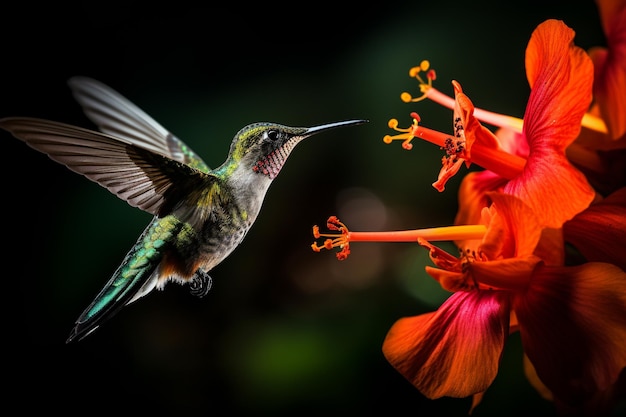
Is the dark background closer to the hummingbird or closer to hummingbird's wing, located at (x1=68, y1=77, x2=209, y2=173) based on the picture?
hummingbird's wing, located at (x1=68, y1=77, x2=209, y2=173)

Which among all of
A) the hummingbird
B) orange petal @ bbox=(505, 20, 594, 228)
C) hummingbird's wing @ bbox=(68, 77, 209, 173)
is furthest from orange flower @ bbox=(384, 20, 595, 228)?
hummingbird's wing @ bbox=(68, 77, 209, 173)

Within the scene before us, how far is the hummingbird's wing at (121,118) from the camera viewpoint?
882 mm

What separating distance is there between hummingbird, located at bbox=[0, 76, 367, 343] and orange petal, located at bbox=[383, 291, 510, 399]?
222 mm

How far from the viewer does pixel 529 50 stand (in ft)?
2.36

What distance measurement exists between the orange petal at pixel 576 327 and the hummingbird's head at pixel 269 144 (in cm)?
27

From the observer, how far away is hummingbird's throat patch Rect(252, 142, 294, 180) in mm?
720

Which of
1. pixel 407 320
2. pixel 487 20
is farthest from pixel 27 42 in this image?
pixel 407 320

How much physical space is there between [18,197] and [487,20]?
1173mm

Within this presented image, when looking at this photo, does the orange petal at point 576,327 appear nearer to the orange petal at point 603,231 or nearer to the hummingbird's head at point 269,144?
the orange petal at point 603,231

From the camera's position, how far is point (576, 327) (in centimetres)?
66

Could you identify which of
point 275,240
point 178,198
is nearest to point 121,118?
point 178,198

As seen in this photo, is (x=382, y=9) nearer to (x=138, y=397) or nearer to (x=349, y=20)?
(x=349, y=20)

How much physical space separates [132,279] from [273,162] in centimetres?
21

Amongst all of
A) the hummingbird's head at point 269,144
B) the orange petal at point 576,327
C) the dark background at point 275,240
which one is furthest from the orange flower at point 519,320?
the dark background at point 275,240
